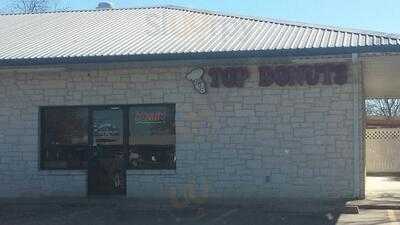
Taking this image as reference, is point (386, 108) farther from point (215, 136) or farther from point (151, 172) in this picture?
point (151, 172)

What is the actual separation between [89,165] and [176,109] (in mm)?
2585

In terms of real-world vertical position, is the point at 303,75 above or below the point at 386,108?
below

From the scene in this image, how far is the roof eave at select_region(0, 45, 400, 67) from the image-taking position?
1397 cm

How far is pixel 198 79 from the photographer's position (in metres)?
16.1

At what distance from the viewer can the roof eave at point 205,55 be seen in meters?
14.0

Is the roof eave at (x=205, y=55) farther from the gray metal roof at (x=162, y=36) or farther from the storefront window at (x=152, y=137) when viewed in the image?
the storefront window at (x=152, y=137)

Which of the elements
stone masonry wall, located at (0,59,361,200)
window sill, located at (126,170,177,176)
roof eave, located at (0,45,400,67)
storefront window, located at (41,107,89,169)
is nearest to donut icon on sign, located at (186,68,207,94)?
stone masonry wall, located at (0,59,361,200)

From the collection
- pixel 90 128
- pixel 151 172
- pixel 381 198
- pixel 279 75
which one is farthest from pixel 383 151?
pixel 90 128

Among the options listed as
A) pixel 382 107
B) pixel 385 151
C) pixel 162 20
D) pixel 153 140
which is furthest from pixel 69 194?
pixel 382 107

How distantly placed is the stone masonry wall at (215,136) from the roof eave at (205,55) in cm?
120

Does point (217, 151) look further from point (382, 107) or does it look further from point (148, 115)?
point (382, 107)

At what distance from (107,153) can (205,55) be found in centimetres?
376

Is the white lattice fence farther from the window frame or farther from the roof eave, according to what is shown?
the roof eave

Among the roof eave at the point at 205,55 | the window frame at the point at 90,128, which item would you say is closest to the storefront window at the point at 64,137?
the window frame at the point at 90,128
